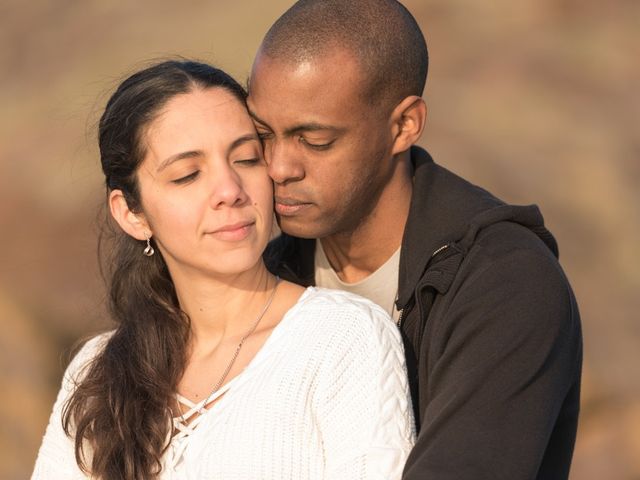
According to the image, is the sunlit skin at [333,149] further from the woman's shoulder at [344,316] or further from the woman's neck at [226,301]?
the woman's shoulder at [344,316]

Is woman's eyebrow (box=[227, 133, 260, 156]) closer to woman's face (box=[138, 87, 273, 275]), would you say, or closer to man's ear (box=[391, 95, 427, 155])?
woman's face (box=[138, 87, 273, 275])

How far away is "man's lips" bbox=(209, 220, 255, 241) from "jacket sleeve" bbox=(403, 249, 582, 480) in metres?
0.54

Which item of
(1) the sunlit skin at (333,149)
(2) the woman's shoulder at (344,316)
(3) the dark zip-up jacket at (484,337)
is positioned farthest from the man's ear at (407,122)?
(2) the woman's shoulder at (344,316)

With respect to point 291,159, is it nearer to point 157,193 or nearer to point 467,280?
point 157,193

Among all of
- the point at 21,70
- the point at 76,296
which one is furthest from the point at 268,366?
the point at 21,70

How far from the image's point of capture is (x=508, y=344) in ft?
8.90

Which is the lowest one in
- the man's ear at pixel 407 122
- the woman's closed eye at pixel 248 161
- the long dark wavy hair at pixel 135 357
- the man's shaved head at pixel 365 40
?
the long dark wavy hair at pixel 135 357

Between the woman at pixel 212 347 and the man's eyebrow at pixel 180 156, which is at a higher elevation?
the man's eyebrow at pixel 180 156

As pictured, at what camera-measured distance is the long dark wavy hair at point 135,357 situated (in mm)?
2826

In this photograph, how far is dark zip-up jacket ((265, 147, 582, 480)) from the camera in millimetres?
2596

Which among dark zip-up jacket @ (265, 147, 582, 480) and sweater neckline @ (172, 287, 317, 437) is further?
sweater neckline @ (172, 287, 317, 437)

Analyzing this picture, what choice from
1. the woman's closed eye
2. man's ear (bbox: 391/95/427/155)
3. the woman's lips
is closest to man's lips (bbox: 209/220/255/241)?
the woman's lips

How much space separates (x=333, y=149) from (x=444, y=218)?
360mm

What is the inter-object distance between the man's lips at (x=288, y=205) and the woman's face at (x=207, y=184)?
95 millimetres
